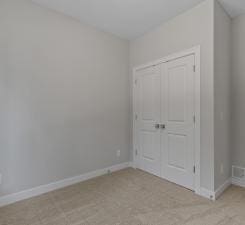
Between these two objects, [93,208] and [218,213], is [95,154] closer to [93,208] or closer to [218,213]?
[93,208]

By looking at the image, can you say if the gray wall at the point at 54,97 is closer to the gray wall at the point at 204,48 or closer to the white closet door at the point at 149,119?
the white closet door at the point at 149,119

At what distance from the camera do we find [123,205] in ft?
6.73

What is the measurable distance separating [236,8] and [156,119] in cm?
208

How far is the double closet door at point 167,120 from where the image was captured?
2.46m

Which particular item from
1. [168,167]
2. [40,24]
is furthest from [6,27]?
[168,167]

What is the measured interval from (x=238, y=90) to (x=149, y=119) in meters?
1.53

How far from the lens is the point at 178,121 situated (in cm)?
261

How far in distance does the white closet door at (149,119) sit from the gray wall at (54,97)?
445mm

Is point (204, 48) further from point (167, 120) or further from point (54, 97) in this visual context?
point (54, 97)

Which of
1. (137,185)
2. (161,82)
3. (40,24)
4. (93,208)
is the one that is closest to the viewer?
(93,208)

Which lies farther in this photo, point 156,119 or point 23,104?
point 156,119

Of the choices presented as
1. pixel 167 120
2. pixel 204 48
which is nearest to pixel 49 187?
pixel 167 120

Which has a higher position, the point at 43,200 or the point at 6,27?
the point at 6,27

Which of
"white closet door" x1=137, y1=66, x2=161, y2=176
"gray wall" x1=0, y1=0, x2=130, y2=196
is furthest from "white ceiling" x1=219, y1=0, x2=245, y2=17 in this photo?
"gray wall" x1=0, y1=0, x2=130, y2=196
